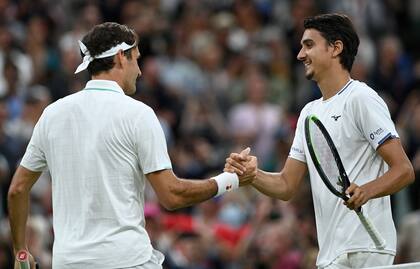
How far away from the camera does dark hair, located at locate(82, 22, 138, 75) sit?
830 centimetres

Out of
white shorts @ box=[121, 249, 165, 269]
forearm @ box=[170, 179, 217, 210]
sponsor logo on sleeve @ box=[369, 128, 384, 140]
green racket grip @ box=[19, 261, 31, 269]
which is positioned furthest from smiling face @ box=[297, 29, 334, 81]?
green racket grip @ box=[19, 261, 31, 269]

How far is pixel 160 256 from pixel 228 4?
11.2 m

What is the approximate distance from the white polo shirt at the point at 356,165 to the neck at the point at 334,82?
0.08 meters

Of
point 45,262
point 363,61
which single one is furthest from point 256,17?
point 45,262

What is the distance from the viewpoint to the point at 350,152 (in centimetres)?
852

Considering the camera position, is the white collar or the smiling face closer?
the white collar

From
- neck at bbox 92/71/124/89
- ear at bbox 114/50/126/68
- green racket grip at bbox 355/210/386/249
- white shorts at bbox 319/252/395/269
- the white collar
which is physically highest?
ear at bbox 114/50/126/68

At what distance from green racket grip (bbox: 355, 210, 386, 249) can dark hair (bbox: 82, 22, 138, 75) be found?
6.10 feet

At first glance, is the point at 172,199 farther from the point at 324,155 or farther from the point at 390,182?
the point at 390,182

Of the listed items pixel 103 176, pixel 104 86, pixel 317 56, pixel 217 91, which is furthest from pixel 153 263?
pixel 217 91

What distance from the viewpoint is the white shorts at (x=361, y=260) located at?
8.40 m

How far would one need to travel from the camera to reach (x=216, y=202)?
49.6 feet

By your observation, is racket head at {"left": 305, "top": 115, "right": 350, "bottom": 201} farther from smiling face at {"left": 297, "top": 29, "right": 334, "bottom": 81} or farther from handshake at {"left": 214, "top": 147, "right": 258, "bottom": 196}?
handshake at {"left": 214, "top": 147, "right": 258, "bottom": 196}

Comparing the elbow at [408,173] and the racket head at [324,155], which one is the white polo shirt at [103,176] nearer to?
the racket head at [324,155]
